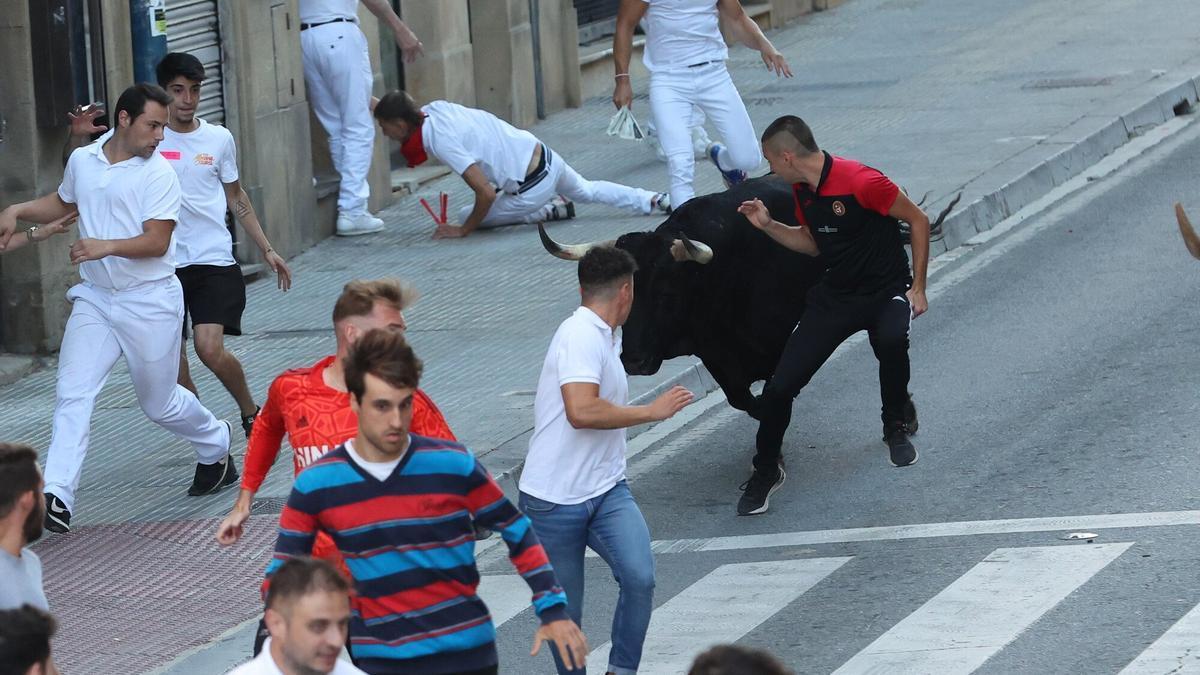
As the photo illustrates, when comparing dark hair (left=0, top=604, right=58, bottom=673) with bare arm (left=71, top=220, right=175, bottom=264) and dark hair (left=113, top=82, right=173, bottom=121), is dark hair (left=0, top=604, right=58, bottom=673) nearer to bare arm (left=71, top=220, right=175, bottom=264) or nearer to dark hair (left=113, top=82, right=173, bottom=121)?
bare arm (left=71, top=220, right=175, bottom=264)

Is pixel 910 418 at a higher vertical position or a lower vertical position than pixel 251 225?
lower

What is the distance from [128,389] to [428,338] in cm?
181

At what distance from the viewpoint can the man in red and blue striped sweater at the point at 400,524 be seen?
5605 millimetres

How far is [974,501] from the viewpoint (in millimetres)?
9477

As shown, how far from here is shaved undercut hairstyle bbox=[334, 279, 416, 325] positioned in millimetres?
6379

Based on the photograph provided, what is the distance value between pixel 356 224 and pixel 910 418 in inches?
276

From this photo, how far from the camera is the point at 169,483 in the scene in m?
10.6

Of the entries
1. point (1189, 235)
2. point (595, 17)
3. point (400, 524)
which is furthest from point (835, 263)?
point (595, 17)

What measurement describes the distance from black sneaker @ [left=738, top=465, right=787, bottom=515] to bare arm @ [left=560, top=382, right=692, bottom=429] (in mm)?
2706

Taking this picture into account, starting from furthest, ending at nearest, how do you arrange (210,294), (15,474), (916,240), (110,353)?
(210,294)
(110,353)
(916,240)
(15,474)

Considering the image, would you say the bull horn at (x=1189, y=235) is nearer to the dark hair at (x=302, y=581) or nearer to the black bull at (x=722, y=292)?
the black bull at (x=722, y=292)

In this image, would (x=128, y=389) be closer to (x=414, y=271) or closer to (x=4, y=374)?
(x=4, y=374)

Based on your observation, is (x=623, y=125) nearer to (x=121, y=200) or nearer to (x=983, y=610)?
(x=121, y=200)

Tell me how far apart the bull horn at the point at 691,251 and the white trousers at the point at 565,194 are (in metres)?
5.89
